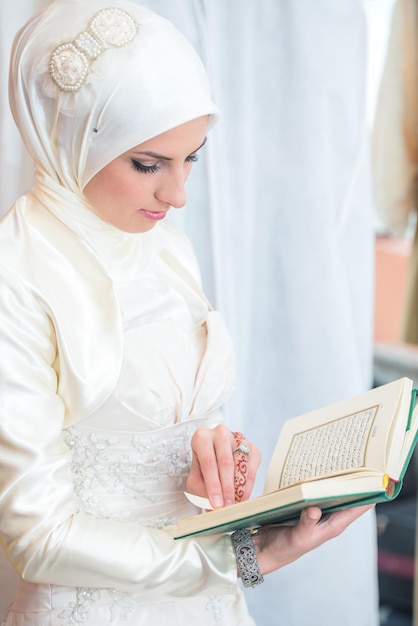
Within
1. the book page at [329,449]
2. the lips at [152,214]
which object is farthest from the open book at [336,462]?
the lips at [152,214]

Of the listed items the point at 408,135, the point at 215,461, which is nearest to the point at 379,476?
the point at 215,461

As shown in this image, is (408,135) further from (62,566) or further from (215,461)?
(62,566)

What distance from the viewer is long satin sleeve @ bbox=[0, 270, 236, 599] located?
37.4 inches

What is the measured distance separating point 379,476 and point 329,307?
1.03 m

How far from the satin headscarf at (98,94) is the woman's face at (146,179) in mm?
21

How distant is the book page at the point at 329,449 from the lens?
1.01 metres

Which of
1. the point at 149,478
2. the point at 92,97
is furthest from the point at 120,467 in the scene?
the point at 92,97

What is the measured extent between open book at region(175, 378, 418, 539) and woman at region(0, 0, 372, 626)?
2.6 inches

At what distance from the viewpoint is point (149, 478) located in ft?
3.72

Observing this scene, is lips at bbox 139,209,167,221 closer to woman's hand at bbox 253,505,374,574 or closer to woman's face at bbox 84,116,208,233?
woman's face at bbox 84,116,208,233

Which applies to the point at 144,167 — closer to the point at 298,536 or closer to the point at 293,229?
the point at 298,536

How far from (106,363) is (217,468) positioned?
0.21 meters

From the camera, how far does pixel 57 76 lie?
976mm

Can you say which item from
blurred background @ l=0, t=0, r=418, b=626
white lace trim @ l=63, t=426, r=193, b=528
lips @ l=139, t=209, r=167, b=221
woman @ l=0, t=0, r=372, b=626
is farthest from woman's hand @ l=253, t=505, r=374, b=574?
blurred background @ l=0, t=0, r=418, b=626
